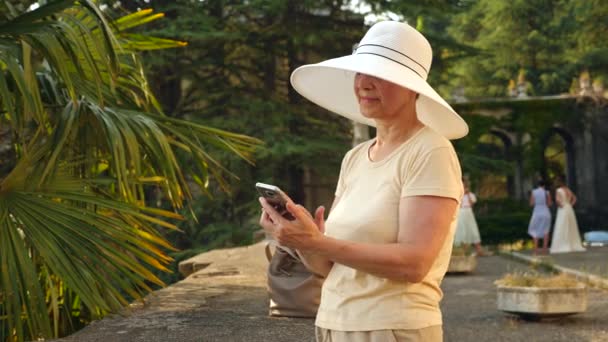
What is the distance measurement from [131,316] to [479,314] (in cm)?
334

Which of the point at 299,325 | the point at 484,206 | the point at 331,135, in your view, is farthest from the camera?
the point at 484,206

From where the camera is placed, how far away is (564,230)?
1959 centimetres

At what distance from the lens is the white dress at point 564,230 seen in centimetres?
1959

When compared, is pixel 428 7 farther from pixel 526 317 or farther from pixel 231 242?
pixel 526 317

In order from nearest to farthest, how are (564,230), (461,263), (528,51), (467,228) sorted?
(461,263), (467,228), (564,230), (528,51)

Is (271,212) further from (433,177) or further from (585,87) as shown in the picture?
(585,87)

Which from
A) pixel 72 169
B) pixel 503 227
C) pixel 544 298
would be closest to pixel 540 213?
pixel 503 227

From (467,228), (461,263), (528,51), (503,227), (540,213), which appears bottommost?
(503,227)

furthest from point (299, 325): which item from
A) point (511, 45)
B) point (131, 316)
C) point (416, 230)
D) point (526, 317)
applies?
point (511, 45)

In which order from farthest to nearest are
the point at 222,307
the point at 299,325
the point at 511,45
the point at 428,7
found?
1. the point at 511,45
2. the point at 428,7
3. the point at 222,307
4. the point at 299,325

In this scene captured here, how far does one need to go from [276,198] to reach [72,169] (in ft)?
16.8

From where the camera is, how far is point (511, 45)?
4031cm

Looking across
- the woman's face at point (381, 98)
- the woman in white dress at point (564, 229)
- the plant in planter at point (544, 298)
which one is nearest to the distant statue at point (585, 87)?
the woman in white dress at point (564, 229)

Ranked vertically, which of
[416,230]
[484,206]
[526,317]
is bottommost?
[484,206]
